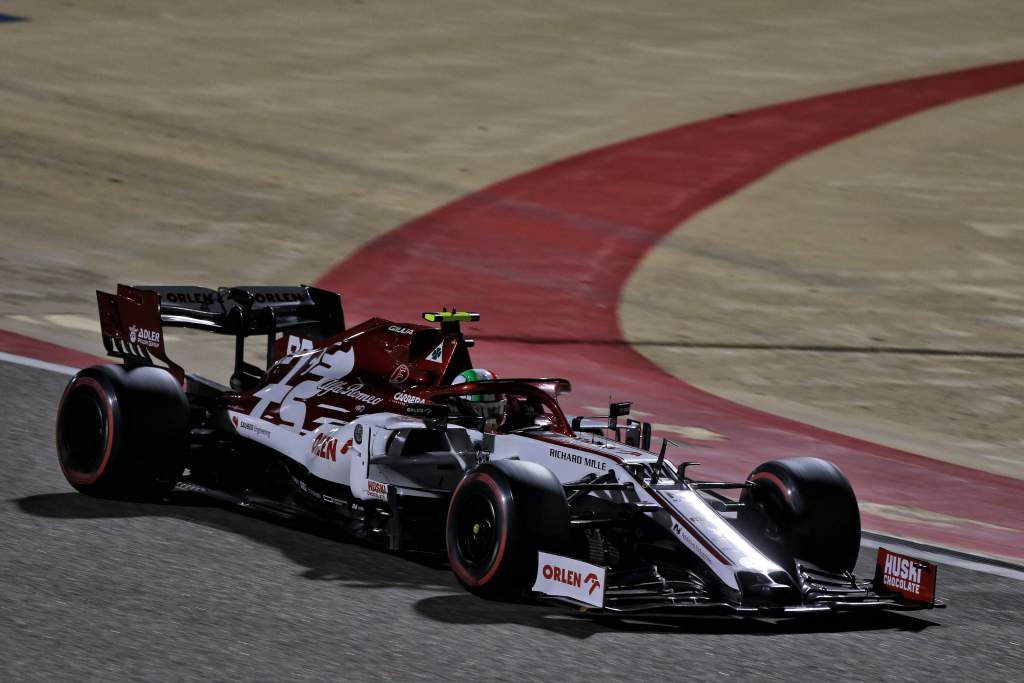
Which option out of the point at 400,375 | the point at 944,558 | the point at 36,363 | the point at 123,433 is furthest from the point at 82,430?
the point at 944,558

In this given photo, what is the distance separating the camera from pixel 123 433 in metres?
8.43

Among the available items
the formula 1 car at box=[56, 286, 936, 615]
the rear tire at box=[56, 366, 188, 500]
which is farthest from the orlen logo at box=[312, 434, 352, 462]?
the rear tire at box=[56, 366, 188, 500]

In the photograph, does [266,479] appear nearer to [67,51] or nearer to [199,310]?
[199,310]

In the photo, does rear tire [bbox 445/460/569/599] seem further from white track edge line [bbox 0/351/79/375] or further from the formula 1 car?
white track edge line [bbox 0/351/79/375]

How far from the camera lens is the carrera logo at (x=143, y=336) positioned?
29.6 feet

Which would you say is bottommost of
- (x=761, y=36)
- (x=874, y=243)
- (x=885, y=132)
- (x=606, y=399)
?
(x=606, y=399)

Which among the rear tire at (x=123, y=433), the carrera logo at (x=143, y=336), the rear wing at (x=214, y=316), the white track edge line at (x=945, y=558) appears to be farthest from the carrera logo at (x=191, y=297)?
the white track edge line at (x=945, y=558)

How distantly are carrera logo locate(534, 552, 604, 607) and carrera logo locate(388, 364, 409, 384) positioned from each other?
197cm

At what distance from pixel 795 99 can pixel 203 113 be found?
800cm

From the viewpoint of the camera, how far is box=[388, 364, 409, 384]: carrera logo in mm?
8633

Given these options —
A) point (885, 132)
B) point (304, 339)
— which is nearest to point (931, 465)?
point (304, 339)

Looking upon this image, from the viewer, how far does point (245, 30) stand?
82.3 feet

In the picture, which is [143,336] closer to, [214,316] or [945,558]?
[214,316]

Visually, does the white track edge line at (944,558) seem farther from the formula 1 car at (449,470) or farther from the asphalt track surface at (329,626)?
the formula 1 car at (449,470)
